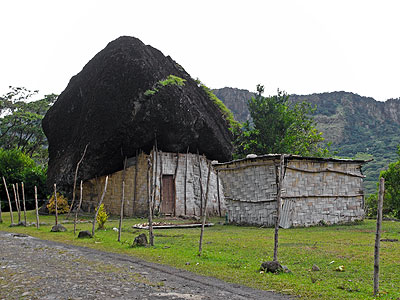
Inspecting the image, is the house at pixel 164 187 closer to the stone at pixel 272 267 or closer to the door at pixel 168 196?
the door at pixel 168 196

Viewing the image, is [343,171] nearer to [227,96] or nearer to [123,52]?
[123,52]

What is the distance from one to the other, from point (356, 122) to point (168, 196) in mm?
48392

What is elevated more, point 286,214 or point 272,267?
point 272,267

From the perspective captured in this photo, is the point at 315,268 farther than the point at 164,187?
No

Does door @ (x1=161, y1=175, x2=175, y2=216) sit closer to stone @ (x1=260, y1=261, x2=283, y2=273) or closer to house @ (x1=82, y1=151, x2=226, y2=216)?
house @ (x1=82, y1=151, x2=226, y2=216)

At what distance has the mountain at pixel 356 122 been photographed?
2025 inches

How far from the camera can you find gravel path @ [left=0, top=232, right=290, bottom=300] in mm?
5480

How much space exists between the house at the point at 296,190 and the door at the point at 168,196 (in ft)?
19.3

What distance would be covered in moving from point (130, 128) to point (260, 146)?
28.0 ft

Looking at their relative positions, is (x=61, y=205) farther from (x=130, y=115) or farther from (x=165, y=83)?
(x=165, y=83)

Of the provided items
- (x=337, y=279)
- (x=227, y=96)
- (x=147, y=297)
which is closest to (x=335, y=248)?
(x=337, y=279)

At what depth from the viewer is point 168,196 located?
75.1 feet

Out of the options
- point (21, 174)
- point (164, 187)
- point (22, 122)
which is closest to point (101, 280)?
point (164, 187)

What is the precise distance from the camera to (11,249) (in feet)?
33.4
